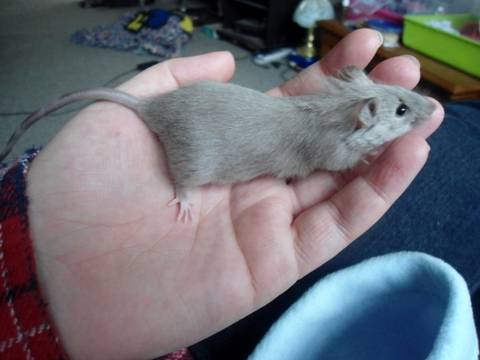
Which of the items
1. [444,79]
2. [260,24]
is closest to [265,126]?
[444,79]

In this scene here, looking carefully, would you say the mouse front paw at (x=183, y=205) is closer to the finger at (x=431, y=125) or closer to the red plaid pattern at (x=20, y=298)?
the red plaid pattern at (x=20, y=298)

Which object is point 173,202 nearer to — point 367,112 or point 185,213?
point 185,213

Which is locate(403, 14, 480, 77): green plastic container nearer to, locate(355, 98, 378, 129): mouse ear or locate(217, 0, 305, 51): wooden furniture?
locate(217, 0, 305, 51): wooden furniture

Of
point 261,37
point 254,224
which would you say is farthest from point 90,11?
point 254,224

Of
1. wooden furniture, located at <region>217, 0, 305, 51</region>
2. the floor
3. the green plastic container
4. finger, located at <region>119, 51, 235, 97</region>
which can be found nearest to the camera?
finger, located at <region>119, 51, 235, 97</region>

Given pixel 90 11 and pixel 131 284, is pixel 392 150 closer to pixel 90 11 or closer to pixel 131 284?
pixel 131 284

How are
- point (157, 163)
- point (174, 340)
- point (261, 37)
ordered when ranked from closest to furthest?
point (174, 340) < point (157, 163) < point (261, 37)

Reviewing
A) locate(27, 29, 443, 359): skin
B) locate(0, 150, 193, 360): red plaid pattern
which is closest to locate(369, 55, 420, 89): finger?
locate(27, 29, 443, 359): skin
